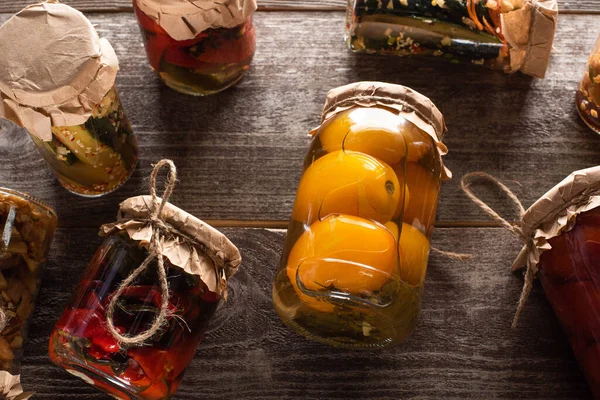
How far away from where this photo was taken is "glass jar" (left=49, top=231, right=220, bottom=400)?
694 mm

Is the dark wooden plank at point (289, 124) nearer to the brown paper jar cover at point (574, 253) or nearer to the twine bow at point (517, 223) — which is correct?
the twine bow at point (517, 223)

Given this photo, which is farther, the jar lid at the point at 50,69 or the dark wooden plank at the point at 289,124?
the dark wooden plank at the point at 289,124

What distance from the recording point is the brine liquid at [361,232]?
67 centimetres

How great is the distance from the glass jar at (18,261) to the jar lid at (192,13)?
256 millimetres

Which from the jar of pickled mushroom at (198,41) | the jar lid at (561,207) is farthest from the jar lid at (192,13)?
the jar lid at (561,207)

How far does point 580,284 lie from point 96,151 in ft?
1.81

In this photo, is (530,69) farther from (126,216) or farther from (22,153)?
(22,153)

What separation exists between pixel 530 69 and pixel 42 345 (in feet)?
2.31

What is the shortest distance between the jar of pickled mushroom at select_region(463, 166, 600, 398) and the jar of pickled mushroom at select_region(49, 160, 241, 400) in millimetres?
328

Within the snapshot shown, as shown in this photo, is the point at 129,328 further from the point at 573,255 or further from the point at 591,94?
the point at 591,94

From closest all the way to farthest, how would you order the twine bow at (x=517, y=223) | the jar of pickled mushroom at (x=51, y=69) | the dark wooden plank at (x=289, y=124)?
the jar of pickled mushroom at (x=51, y=69), the twine bow at (x=517, y=223), the dark wooden plank at (x=289, y=124)

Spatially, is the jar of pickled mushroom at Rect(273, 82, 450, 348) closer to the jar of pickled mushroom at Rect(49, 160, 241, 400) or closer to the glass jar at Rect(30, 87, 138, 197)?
the jar of pickled mushroom at Rect(49, 160, 241, 400)

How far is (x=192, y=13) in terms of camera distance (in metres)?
0.76

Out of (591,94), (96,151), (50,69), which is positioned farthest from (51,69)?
(591,94)
